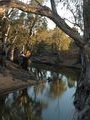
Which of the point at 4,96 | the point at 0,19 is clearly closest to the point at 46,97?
the point at 4,96

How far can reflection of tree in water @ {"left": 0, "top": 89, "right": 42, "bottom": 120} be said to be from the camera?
2604cm

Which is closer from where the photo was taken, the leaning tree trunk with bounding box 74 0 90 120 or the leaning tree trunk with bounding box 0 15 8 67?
the leaning tree trunk with bounding box 74 0 90 120

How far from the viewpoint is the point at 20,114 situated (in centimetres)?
2686

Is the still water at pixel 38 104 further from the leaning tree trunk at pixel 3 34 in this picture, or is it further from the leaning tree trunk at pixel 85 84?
the leaning tree trunk at pixel 3 34

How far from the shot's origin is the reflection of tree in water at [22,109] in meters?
26.0

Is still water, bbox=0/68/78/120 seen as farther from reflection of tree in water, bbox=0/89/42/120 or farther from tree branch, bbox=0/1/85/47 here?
tree branch, bbox=0/1/85/47

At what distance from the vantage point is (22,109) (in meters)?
28.8

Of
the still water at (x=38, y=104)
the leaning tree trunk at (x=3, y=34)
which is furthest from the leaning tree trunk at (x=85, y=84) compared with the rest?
the leaning tree trunk at (x=3, y=34)

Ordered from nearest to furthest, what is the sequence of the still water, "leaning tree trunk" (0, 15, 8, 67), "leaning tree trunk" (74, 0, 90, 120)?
1. "leaning tree trunk" (74, 0, 90, 120)
2. the still water
3. "leaning tree trunk" (0, 15, 8, 67)

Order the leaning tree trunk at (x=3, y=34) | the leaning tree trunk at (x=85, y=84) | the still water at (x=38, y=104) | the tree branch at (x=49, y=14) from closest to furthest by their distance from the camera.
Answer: the tree branch at (x=49, y=14) → the leaning tree trunk at (x=85, y=84) → the still water at (x=38, y=104) → the leaning tree trunk at (x=3, y=34)

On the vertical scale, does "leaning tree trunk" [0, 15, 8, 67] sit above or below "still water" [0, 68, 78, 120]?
above

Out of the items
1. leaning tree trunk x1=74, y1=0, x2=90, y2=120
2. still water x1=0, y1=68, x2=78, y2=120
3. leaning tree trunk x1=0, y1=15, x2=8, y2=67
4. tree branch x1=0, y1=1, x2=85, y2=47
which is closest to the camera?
tree branch x1=0, y1=1, x2=85, y2=47

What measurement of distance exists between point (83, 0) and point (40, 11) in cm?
190

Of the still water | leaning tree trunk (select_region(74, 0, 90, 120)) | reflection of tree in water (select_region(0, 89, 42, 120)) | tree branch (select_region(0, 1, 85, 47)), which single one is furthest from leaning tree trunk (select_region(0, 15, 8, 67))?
tree branch (select_region(0, 1, 85, 47))
